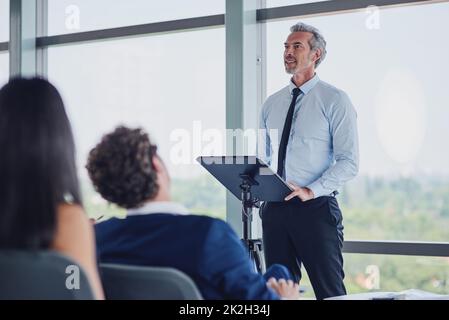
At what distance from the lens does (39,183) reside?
123 cm

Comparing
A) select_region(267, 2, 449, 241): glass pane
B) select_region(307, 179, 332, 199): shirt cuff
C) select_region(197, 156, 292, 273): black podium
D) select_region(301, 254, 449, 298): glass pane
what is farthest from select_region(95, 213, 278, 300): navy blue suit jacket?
select_region(267, 2, 449, 241): glass pane

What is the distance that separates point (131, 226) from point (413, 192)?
2.43m

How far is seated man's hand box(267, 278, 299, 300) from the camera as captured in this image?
163cm

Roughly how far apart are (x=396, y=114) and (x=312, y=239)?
1011 millimetres

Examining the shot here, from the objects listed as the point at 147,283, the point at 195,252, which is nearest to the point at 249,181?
the point at 195,252

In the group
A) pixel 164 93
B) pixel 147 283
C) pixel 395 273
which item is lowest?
pixel 395 273

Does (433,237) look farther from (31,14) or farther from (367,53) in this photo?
(31,14)

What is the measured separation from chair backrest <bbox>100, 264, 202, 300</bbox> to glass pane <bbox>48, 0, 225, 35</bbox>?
3007mm

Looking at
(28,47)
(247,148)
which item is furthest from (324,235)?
(28,47)

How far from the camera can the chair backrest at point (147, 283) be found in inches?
49.6

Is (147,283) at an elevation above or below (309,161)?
below

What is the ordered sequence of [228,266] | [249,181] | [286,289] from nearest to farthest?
1. [228,266]
2. [286,289]
3. [249,181]

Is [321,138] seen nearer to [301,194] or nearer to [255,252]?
[301,194]

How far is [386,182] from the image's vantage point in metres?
3.60
